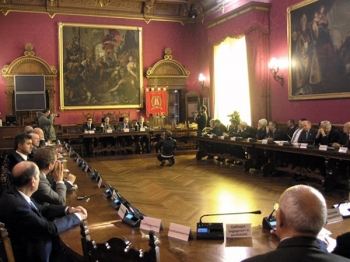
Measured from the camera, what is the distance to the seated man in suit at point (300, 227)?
4.48ft

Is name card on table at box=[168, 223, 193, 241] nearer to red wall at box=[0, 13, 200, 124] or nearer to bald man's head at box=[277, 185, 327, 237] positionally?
bald man's head at box=[277, 185, 327, 237]

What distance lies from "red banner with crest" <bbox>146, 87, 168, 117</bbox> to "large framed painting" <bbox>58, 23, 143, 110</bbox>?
34cm

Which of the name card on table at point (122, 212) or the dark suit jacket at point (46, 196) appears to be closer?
the name card on table at point (122, 212)

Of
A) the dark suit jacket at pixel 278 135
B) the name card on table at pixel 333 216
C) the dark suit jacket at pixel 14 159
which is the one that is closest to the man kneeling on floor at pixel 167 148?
the dark suit jacket at pixel 278 135

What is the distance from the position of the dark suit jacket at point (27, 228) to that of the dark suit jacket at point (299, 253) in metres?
1.63

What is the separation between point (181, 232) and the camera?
2.42 metres

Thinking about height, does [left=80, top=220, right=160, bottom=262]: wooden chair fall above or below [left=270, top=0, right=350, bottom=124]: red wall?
below

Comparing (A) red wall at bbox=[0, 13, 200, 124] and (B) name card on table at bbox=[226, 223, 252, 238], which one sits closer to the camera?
(B) name card on table at bbox=[226, 223, 252, 238]

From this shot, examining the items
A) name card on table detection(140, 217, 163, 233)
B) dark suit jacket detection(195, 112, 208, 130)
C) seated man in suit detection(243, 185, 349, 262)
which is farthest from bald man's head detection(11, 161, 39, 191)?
dark suit jacket detection(195, 112, 208, 130)

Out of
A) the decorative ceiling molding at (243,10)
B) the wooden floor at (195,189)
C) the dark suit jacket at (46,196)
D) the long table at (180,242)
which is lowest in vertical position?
the wooden floor at (195,189)

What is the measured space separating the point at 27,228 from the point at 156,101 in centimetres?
1238

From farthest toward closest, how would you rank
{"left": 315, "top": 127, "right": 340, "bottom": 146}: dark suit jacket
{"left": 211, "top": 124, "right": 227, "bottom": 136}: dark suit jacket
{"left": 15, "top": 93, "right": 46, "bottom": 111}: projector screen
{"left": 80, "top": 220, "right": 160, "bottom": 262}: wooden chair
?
{"left": 15, "top": 93, "right": 46, "bottom": 111}: projector screen < {"left": 211, "top": 124, "right": 227, "bottom": 136}: dark suit jacket < {"left": 315, "top": 127, "right": 340, "bottom": 146}: dark suit jacket < {"left": 80, "top": 220, "right": 160, "bottom": 262}: wooden chair

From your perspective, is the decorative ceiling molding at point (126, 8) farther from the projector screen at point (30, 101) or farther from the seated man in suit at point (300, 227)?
the seated man in suit at point (300, 227)

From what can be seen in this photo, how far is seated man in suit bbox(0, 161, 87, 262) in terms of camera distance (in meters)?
2.56
